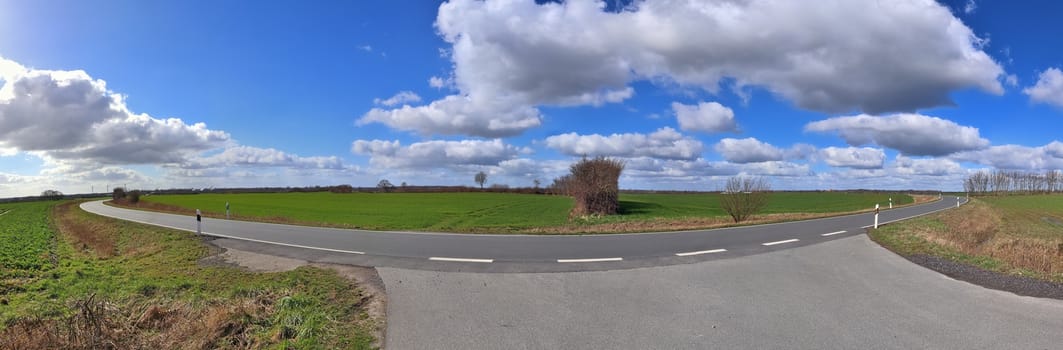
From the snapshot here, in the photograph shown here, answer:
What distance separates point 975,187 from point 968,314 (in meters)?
162

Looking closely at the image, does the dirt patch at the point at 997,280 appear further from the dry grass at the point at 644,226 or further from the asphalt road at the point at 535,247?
the dry grass at the point at 644,226

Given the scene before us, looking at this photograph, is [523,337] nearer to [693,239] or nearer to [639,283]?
[639,283]

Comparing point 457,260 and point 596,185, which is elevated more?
point 596,185

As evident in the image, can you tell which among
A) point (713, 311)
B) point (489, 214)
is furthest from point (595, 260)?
point (489, 214)

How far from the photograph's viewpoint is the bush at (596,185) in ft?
101

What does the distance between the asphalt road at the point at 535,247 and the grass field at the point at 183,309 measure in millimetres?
2216

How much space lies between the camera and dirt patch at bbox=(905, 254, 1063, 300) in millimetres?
6492

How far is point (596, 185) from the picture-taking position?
30.7 meters

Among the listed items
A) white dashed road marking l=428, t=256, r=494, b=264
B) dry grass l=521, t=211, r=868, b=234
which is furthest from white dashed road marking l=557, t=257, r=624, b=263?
dry grass l=521, t=211, r=868, b=234

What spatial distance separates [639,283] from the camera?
289 inches

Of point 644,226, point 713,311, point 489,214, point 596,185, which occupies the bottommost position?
point 489,214

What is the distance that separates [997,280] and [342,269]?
10899 millimetres

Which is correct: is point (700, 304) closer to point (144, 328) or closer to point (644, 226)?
point (144, 328)

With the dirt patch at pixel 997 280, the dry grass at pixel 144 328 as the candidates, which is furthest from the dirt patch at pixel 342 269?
the dirt patch at pixel 997 280
